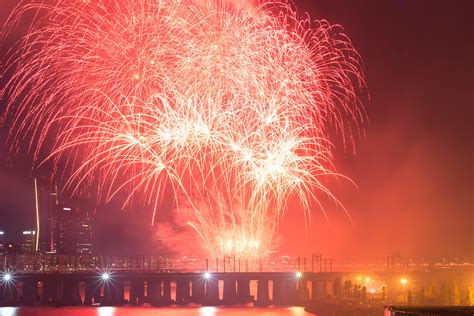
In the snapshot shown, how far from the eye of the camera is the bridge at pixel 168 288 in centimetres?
10625

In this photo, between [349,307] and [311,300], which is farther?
[311,300]

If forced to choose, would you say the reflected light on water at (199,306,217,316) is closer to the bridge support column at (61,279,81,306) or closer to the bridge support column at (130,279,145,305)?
the bridge support column at (130,279,145,305)

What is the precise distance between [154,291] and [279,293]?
15869mm

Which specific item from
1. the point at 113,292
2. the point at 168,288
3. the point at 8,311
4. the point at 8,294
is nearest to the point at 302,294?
the point at 168,288

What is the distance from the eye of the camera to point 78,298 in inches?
4358

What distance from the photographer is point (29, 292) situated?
369 feet

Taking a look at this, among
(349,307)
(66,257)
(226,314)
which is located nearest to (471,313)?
(349,307)

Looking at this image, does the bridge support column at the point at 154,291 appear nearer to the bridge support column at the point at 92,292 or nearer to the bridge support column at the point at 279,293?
the bridge support column at the point at 92,292

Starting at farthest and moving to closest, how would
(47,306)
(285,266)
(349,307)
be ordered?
1. (285,266)
2. (47,306)
3. (349,307)

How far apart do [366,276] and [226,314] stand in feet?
88.5

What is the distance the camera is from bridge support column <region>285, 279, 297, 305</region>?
106125 millimetres

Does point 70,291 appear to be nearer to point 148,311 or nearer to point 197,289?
point 197,289

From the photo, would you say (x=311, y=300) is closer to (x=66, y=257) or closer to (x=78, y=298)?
(x=78, y=298)

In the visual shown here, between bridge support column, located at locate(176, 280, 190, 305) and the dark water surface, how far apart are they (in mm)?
6302
